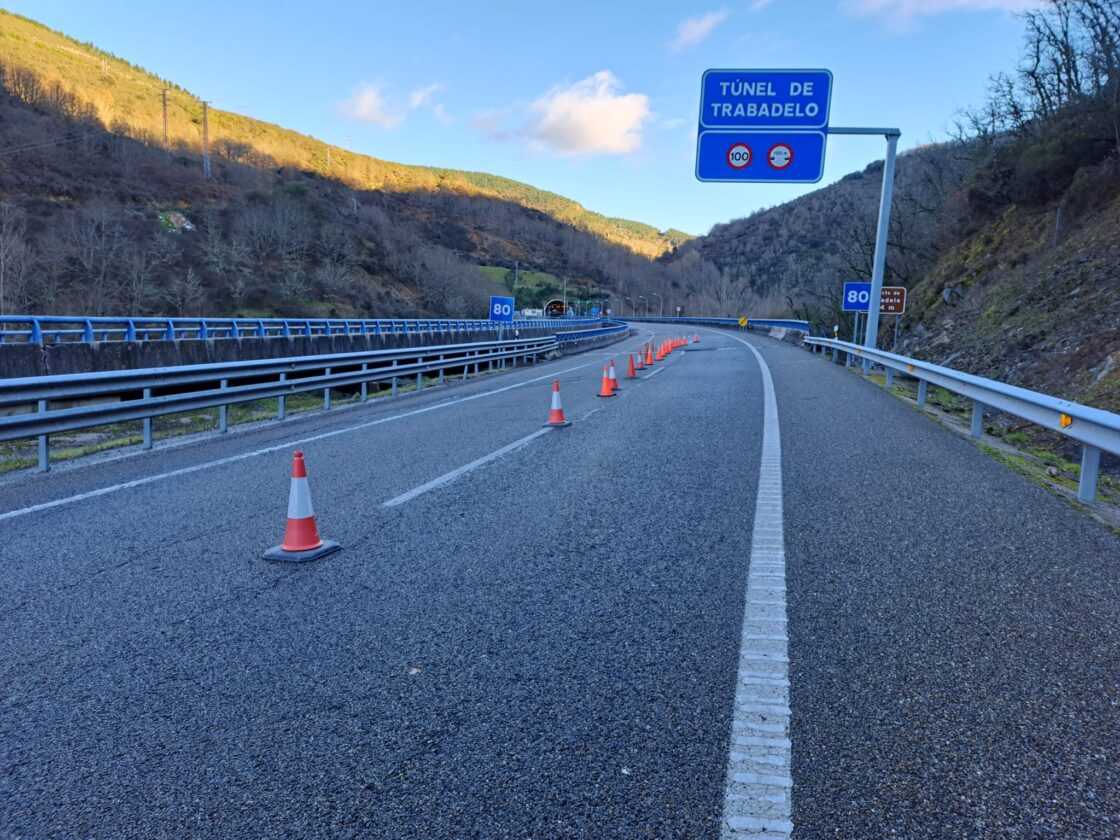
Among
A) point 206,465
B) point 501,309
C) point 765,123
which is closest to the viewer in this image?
point 206,465

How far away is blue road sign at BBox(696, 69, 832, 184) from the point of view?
16.3 meters

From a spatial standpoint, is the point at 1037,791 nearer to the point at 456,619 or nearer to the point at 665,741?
the point at 665,741

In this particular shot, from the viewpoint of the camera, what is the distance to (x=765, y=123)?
1650cm

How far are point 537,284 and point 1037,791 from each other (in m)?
161

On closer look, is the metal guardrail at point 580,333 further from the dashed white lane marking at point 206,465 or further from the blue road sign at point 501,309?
the dashed white lane marking at point 206,465

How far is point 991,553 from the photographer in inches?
191

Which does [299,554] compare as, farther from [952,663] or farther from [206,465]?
[206,465]

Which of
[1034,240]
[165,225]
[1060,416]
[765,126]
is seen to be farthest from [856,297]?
[165,225]

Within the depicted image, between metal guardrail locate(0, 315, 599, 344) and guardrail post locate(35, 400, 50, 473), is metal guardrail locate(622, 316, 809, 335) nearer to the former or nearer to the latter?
metal guardrail locate(0, 315, 599, 344)

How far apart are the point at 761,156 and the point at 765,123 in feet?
2.29

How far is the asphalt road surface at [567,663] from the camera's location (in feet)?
7.75

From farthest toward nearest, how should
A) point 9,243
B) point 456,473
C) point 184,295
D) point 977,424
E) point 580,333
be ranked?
point 184,295 < point 9,243 < point 580,333 < point 977,424 < point 456,473

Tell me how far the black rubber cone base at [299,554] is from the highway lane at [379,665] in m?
0.13

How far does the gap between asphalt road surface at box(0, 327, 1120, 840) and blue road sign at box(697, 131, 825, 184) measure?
455 inches
